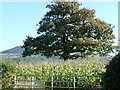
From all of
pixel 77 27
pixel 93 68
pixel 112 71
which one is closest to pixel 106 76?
pixel 112 71

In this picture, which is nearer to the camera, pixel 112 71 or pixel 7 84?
pixel 112 71

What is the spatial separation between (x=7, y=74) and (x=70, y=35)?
32.6 feet

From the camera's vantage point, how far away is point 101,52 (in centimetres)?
1934

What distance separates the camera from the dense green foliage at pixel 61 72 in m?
9.62

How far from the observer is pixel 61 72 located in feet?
35.2

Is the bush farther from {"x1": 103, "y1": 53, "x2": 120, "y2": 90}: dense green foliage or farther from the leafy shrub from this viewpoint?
{"x1": 103, "y1": 53, "x2": 120, "y2": 90}: dense green foliage

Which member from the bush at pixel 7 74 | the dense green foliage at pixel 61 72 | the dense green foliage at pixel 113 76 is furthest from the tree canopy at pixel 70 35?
the dense green foliage at pixel 113 76

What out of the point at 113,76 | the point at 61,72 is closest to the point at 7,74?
the point at 61,72

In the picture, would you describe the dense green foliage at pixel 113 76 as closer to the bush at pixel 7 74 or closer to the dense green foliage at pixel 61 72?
the dense green foliage at pixel 61 72

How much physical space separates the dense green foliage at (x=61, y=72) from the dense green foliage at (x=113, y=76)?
408 centimetres

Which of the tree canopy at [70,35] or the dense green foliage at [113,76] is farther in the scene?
the tree canopy at [70,35]

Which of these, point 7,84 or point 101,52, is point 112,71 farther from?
point 101,52

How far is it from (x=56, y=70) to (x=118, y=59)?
20.6ft

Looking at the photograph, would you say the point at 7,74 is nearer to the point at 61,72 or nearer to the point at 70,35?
the point at 61,72
